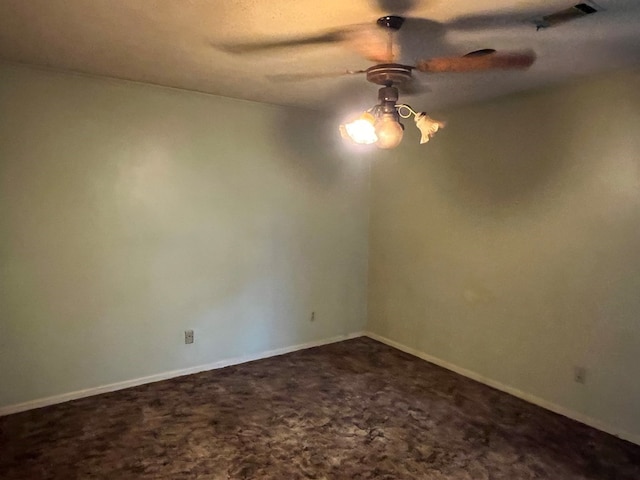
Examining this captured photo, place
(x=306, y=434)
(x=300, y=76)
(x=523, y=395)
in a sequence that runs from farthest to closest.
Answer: (x=523, y=395) → (x=300, y=76) → (x=306, y=434)

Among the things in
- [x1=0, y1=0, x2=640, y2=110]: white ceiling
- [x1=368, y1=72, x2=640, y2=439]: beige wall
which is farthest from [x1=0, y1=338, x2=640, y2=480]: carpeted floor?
[x1=0, y1=0, x2=640, y2=110]: white ceiling

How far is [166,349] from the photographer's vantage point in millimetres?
4188

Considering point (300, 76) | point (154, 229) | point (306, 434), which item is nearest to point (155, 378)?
point (154, 229)

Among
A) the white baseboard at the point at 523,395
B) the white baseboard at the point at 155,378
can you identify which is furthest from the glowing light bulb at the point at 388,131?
the white baseboard at the point at 155,378

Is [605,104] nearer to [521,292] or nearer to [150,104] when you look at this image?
[521,292]

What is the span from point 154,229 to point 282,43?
76.2 inches

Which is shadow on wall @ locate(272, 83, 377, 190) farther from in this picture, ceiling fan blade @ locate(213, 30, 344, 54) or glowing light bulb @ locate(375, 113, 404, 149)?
glowing light bulb @ locate(375, 113, 404, 149)

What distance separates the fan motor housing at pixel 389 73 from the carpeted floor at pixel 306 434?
2.15 meters

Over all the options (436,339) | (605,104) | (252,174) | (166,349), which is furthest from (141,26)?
(436,339)

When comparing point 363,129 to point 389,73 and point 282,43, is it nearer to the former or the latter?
point 389,73

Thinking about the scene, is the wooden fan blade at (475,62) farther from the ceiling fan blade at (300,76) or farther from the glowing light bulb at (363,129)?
the ceiling fan blade at (300,76)

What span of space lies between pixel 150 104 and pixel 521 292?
3250 mm

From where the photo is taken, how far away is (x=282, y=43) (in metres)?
2.81

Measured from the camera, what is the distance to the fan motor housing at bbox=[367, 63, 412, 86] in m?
2.46
